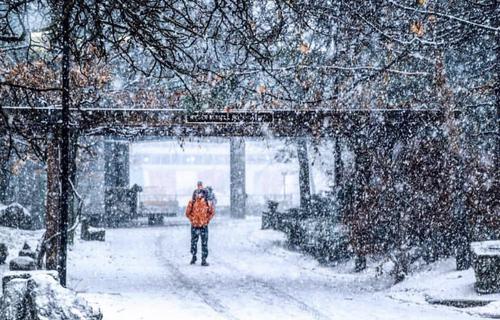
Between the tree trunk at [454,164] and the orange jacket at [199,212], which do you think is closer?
the tree trunk at [454,164]

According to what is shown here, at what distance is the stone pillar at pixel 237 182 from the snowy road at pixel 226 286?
15.4 metres

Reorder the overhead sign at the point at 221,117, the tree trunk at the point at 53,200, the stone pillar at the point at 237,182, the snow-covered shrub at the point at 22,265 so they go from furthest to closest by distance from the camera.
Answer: the stone pillar at the point at 237,182 < the tree trunk at the point at 53,200 < the overhead sign at the point at 221,117 < the snow-covered shrub at the point at 22,265

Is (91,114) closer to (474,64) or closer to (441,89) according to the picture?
(441,89)

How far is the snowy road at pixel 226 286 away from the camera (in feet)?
29.6

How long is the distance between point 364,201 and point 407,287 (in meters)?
1.91

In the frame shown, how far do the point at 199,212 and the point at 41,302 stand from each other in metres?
8.67

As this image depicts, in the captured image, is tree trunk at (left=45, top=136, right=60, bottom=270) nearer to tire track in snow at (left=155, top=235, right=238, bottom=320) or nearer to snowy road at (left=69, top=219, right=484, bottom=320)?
snowy road at (left=69, top=219, right=484, bottom=320)

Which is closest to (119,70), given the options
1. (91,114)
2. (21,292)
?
(91,114)

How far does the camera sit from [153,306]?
940cm

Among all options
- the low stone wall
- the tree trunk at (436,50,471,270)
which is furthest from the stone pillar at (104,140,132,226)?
the low stone wall

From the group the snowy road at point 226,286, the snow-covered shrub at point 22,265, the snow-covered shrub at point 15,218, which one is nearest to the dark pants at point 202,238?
the snowy road at point 226,286

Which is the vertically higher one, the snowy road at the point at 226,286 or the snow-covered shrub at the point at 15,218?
the snow-covered shrub at the point at 15,218

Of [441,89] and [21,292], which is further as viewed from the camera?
[441,89]

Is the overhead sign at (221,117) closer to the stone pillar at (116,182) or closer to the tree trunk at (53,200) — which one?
the tree trunk at (53,200)
